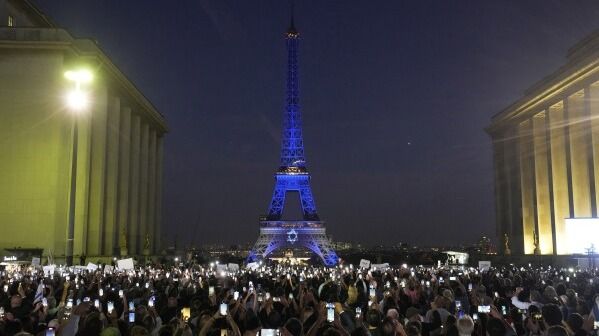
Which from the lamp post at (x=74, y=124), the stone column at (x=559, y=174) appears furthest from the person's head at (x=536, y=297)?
the stone column at (x=559, y=174)

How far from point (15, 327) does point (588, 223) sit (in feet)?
122

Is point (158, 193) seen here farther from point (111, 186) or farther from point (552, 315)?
point (552, 315)

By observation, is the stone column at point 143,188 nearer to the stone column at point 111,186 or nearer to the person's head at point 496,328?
the stone column at point 111,186

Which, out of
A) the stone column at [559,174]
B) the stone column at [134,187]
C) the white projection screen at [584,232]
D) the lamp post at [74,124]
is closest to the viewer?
the lamp post at [74,124]

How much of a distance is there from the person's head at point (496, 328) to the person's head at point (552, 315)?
91 cm

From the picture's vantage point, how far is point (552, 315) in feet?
30.8

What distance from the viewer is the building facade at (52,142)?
46062 mm

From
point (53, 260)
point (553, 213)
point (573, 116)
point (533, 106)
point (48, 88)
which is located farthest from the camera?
point (533, 106)

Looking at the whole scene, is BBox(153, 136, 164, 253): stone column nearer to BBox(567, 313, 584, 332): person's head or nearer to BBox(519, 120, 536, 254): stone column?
BBox(519, 120, 536, 254): stone column

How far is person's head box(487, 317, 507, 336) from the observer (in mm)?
8812

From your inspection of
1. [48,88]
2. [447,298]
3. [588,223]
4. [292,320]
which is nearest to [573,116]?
[588,223]

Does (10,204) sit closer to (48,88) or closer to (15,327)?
(48,88)

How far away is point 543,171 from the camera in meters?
67.4

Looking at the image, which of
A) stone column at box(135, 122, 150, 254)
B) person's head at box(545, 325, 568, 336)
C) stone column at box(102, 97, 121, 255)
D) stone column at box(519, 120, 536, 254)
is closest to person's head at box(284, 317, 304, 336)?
person's head at box(545, 325, 568, 336)
